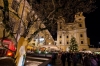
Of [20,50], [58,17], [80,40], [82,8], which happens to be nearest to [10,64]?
[20,50]

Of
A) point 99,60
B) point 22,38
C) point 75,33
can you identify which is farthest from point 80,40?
point 22,38

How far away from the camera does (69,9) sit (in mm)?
8422

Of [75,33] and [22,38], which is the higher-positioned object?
[75,33]

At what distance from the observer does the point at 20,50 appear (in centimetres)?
621

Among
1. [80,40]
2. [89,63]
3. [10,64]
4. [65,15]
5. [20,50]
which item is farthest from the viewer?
[80,40]

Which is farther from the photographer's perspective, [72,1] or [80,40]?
[80,40]

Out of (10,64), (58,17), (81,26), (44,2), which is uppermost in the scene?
(81,26)

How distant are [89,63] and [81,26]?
57945 mm

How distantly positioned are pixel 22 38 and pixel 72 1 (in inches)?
203

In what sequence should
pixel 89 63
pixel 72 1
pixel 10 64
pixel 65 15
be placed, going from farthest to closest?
1. pixel 65 15
2. pixel 72 1
3. pixel 89 63
4. pixel 10 64

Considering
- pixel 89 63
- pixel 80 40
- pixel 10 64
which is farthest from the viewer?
pixel 80 40

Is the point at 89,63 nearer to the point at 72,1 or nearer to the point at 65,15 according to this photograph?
the point at 65,15

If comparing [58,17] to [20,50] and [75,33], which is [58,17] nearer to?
[20,50]

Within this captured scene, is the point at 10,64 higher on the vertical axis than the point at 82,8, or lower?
lower
